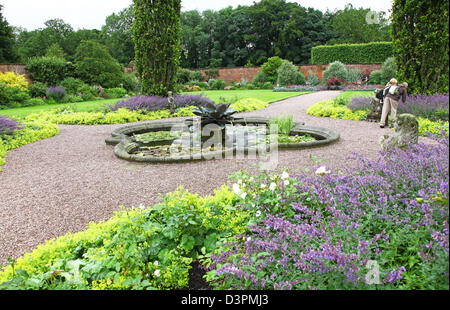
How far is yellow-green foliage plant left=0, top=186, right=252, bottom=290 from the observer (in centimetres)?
200

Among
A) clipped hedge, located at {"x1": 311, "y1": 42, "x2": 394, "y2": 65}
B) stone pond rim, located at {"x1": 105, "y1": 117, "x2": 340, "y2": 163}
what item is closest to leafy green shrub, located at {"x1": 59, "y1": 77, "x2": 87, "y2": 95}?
stone pond rim, located at {"x1": 105, "y1": 117, "x2": 340, "y2": 163}

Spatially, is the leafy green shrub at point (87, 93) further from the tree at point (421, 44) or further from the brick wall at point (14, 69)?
the tree at point (421, 44)

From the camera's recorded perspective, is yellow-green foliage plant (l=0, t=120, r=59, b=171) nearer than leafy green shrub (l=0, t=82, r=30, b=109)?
Yes

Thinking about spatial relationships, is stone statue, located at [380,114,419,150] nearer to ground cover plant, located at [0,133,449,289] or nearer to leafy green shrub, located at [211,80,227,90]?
ground cover plant, located at [0,133,449,289]

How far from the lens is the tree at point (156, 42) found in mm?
11240

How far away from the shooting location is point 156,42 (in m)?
11.4

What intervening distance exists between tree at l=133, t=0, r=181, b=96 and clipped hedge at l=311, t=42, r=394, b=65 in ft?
81.8

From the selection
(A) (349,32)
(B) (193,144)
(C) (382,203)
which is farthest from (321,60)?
(C) (382,203)

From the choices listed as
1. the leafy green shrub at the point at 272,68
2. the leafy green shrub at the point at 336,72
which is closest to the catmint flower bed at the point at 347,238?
the leafy green shrub at the point at 336,72

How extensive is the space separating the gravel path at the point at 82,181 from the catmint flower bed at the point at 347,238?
162 centimetres

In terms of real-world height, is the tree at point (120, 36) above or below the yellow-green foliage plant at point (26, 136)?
above

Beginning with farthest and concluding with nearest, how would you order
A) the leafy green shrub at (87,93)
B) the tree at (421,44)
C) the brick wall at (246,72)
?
the brick wall at (246,72) < the leafy green shrub at (87,93) < the tree at (421,44)

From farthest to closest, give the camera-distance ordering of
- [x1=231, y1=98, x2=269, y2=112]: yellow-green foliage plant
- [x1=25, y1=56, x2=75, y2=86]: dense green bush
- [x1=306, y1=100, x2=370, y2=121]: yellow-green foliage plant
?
1. [x1=25, y1=56, x2=75, y2=86]: dense green bush
2. [x1=231, y1=98, x2=269, y2=112]: yellow-green foliage plant
3. [x1=306, y1=100, x2=370, y2=121]: yellow-green foliage plant
